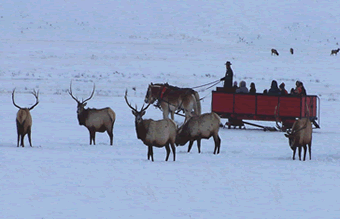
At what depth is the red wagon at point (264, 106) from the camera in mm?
18953

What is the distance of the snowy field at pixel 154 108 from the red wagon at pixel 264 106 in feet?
1.87

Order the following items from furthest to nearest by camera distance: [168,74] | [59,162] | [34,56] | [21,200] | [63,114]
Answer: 1. [34,56]
2. [168,74]
3. [63,114]
4. [59,162]
5. [21,200]

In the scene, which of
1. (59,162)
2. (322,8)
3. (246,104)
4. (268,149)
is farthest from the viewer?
(322,8)

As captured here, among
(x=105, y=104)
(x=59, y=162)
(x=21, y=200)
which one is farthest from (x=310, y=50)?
(x=21, y=200)

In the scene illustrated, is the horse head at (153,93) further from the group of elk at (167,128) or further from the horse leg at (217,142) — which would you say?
the horse leg at (217,142)

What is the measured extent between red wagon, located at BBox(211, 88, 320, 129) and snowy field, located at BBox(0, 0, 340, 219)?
1.87 feet

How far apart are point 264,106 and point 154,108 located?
23.6ft

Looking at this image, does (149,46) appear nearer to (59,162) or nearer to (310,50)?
(310,50)

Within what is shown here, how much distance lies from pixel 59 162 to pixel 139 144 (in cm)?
407

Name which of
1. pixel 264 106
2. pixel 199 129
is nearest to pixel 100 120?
pixel 199 129

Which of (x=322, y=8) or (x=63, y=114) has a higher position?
(x=322, y=8)

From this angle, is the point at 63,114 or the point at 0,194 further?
the point at 63,114

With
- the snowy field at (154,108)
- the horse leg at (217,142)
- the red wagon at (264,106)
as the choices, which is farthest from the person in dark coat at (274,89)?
the horse leg at (217,142)

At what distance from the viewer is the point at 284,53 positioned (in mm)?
52656
